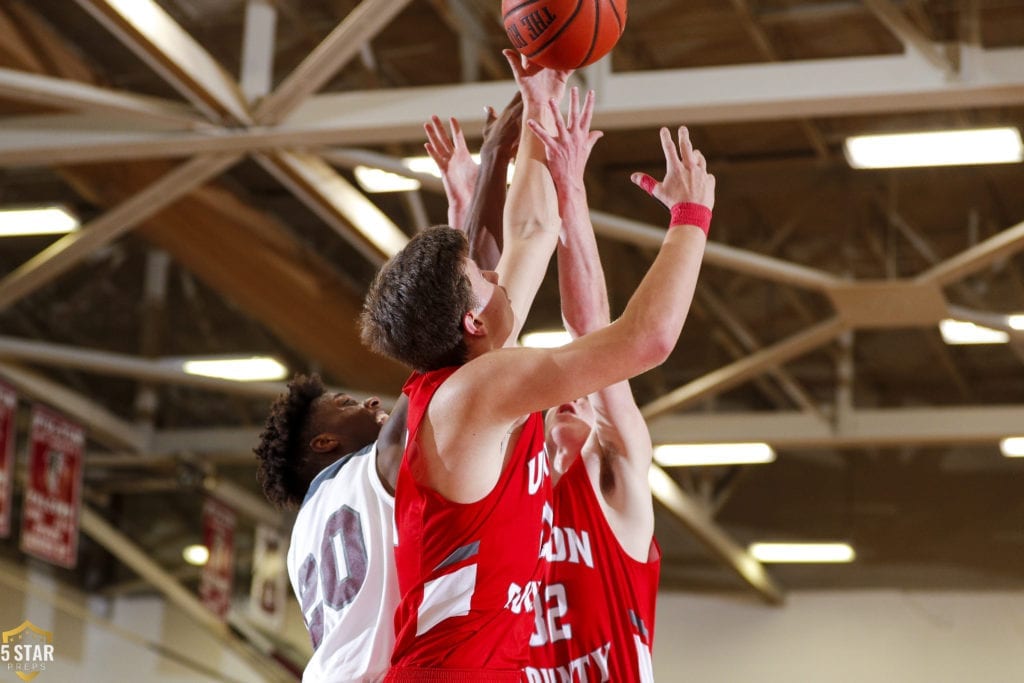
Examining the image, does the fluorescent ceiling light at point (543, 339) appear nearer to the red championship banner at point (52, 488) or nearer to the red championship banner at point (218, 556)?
the red championship banner at point (52, 488)

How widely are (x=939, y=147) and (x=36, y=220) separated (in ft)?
23.0

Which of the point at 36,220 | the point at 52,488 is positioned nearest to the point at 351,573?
the point at 36,220

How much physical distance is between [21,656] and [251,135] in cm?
1050

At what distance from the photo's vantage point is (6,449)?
41.6 feet

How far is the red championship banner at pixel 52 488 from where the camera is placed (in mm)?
13312

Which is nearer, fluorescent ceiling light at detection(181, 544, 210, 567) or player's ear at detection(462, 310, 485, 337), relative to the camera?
player's ear at detection(462, 310, 485, 337)

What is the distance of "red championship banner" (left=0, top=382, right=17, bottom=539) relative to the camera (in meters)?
12.6

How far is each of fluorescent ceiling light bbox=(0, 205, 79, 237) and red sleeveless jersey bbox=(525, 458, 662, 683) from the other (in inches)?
343

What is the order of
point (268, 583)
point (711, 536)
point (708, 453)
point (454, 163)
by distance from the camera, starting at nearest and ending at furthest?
point (454, 163) → point (708, 453) → point (711, 536) → point (268, 583)

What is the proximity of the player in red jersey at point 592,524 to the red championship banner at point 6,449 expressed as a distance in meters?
9.26

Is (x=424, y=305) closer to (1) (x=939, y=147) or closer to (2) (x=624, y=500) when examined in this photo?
(2) (x=624, y=500)

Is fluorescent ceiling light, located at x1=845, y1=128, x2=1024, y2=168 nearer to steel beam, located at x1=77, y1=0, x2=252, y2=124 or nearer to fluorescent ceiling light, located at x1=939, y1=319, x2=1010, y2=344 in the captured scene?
steel beam, located at x1=77, y1=0, x2=252, y2=124

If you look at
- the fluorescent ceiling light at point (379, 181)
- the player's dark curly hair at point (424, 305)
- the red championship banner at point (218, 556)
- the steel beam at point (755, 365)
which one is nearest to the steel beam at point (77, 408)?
the red championship banner at point (218, 556)

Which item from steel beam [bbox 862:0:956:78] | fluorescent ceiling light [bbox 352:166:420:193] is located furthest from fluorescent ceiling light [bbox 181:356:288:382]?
steel beam [bbox 862:0:956:78]
